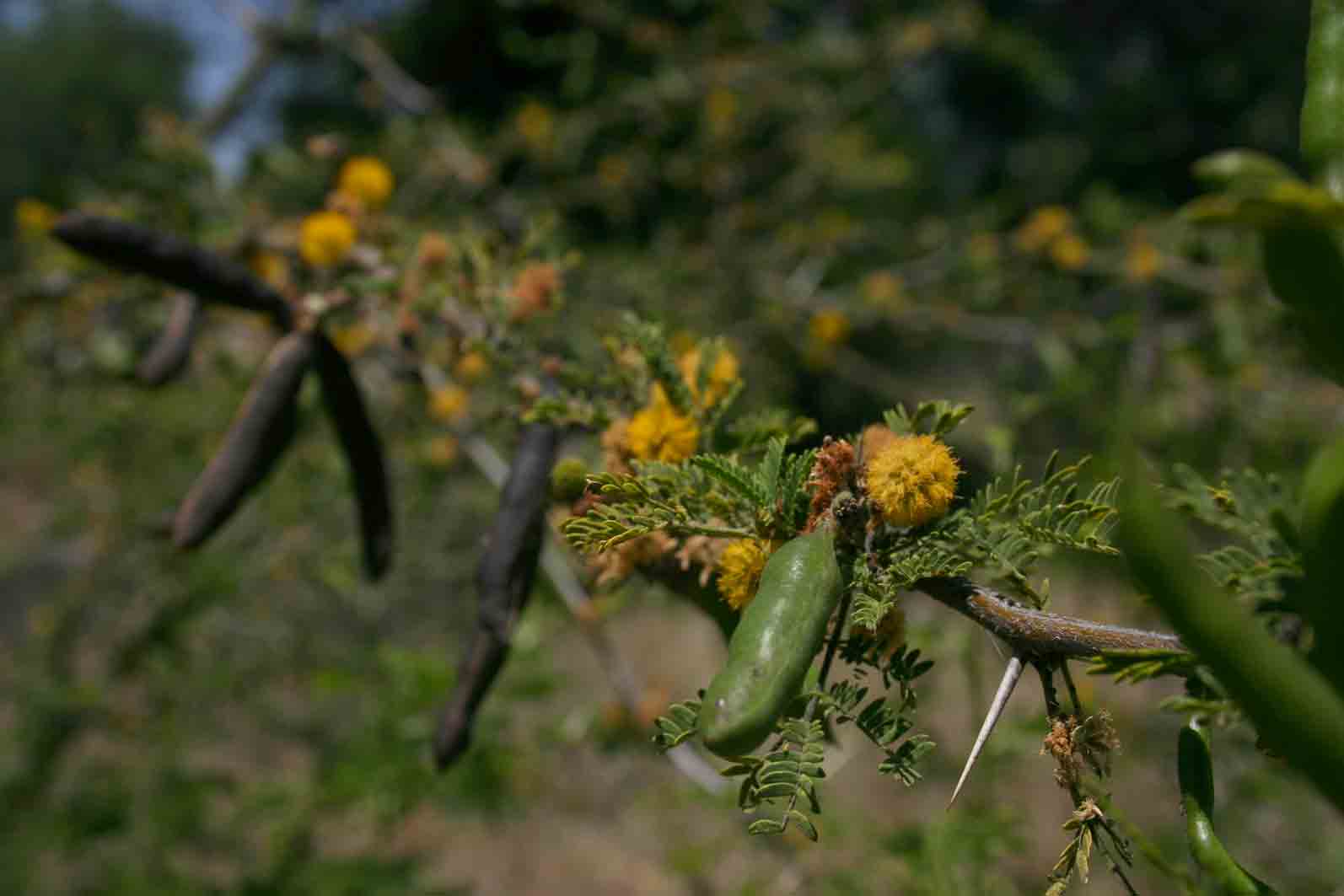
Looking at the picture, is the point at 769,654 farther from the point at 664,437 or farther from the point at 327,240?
the point at 327,240

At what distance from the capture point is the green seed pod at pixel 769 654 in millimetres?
511

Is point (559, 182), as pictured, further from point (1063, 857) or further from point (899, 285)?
point (1063, 857)

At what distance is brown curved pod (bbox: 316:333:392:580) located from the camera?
1102 millimetres

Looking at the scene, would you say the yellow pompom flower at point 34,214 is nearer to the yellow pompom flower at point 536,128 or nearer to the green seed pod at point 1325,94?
the yellow pompom flower at point 536,128

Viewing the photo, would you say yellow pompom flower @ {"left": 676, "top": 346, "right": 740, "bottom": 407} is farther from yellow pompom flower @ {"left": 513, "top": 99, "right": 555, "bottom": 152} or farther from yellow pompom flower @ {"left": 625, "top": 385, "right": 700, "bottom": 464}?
yellow pompom flower @ {"left": 513, "top": 99, "right": 555, "bottom": 152}

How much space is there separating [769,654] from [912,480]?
0.60 feet

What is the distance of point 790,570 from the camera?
565 mm

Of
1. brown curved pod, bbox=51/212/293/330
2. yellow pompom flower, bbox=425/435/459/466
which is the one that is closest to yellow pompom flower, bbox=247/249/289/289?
brown curved pod, bbox=51/212/293/330

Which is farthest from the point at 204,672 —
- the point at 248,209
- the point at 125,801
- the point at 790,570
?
the point at 790,570

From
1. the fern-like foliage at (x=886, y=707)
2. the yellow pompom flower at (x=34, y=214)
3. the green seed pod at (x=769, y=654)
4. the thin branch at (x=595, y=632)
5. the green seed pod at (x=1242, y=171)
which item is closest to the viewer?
the green seed pod at (x=1242, y=171)

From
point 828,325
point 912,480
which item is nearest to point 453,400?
point 912,480

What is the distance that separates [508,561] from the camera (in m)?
0.92

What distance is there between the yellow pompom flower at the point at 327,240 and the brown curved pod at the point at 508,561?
1.57 ft

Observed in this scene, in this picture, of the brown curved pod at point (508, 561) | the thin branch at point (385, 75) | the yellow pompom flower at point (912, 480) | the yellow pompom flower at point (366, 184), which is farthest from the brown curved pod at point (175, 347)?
the thin branch at point (385, 75)
